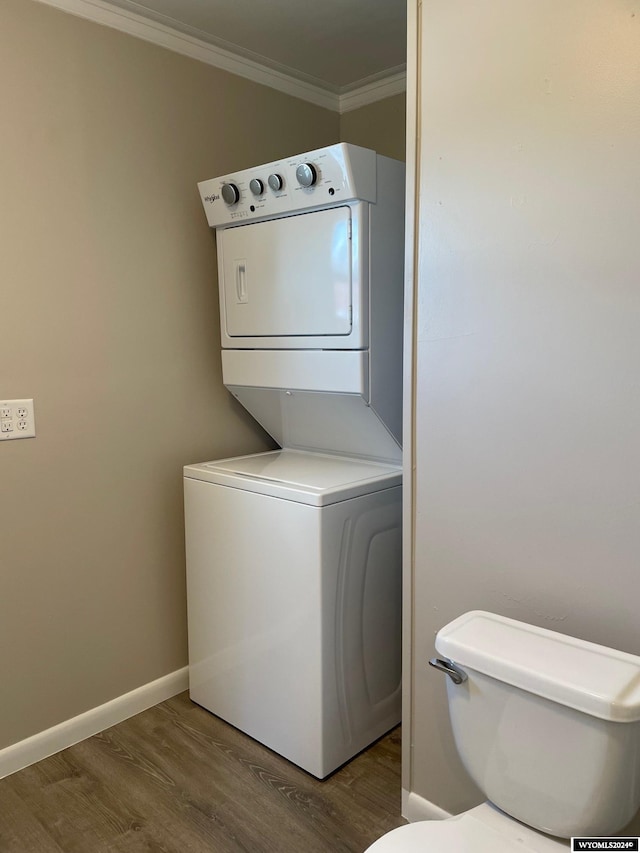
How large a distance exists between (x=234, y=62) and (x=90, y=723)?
2370mm

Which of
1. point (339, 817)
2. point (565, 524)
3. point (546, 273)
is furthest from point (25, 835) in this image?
point (546, 273)

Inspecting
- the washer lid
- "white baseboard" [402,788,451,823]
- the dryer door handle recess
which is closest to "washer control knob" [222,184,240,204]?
the dryer door handle recess

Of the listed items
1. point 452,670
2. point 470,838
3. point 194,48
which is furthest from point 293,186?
point 470,838

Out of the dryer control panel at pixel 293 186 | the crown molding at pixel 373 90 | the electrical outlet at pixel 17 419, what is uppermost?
the crown molding at pixel 373 90

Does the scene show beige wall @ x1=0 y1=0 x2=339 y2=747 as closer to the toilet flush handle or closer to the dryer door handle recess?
the dryer door handle recess

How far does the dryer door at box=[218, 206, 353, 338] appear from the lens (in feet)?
6.20

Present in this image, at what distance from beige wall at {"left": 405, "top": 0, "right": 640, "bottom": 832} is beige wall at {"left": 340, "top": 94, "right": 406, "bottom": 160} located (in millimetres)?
1020

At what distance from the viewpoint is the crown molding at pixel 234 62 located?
195 centimetres

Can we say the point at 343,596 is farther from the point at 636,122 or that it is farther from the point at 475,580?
the point at 636,122

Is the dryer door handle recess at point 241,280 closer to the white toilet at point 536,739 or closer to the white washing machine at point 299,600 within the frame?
the white washing machine at point 299,600

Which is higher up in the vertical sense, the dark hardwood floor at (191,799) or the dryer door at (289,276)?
the dryer door at (289,276)

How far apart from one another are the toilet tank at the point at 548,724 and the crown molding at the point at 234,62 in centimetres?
204

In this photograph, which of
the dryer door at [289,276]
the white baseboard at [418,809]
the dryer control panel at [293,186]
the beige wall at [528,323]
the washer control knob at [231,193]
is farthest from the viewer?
the washer control knob at [231,193]

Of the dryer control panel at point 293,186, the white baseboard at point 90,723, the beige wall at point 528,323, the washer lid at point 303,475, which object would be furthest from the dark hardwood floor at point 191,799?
the dryer control panel at point 293,186
